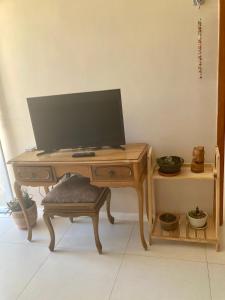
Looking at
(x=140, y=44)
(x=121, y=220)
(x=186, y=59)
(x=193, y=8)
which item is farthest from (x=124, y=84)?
(x=121, y=220)

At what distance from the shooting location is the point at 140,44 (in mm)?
2010

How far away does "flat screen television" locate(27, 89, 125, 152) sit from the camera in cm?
195

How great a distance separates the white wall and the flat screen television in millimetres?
270

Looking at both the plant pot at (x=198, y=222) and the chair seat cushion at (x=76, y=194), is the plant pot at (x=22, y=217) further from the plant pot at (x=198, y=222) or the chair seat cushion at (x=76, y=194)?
the plant pot at (x=198, y=222)

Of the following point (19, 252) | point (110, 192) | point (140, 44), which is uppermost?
point (140, 44)

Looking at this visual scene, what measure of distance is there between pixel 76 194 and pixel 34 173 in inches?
14.8

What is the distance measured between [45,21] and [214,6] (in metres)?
1.31

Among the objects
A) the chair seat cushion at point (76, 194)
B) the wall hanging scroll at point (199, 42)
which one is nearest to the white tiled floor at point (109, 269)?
the chair seat cushion at point (76, 194)

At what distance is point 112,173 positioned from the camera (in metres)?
1.88

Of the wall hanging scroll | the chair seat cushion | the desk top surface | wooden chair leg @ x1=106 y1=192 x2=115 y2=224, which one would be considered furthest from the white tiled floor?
the wall hanging scroll

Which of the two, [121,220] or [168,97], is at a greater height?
[168,97]

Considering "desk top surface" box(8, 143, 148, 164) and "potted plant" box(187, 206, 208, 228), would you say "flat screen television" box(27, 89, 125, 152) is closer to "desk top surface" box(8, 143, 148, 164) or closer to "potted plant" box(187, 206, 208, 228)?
"desk top surface" box(8, 143, 148, 164)

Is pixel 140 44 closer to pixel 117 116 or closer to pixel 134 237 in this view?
pixel 117 116

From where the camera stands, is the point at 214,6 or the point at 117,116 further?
the point at 117,116
